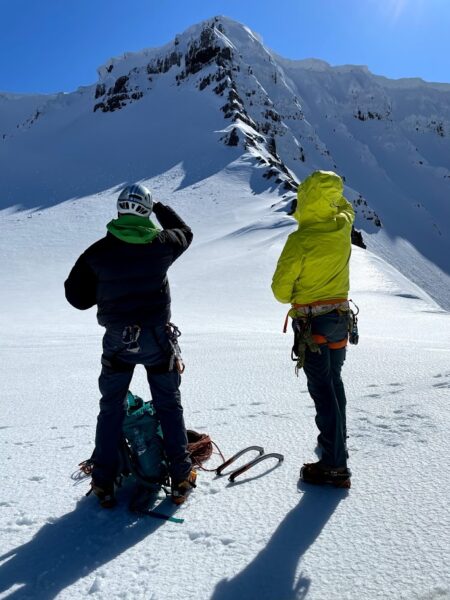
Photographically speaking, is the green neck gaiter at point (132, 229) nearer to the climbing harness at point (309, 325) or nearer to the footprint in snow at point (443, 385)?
the climbing harness at point (309, 325)

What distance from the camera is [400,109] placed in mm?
112750

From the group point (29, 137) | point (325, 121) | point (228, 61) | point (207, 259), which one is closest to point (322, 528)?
point (207, 259)

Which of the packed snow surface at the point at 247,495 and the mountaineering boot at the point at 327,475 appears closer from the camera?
the packed snow surface at the point at 247,495

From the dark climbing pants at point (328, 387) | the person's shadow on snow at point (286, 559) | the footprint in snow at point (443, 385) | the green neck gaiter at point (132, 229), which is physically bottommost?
the person's shadow on snow at point (286, 559)

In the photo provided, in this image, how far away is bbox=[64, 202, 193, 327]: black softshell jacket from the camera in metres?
3.13

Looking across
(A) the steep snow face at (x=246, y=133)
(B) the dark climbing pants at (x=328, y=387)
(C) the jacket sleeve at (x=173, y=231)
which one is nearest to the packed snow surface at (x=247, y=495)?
(B) the dark climbing pants at (x=328, y=387)

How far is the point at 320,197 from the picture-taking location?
3309 mm

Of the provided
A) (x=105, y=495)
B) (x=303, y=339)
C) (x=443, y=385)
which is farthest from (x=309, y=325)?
(x=443, y=385)

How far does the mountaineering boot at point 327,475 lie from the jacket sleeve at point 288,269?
114 cm

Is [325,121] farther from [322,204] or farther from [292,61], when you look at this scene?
[322,204]

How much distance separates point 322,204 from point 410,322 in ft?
34.5

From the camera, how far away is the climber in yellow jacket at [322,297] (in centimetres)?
330

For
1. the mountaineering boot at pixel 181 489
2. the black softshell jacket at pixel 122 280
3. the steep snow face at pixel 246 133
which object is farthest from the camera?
the steep snow face at pixel 246 133

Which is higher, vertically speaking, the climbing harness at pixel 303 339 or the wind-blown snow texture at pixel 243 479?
the climbing harness at pixel 303 339
